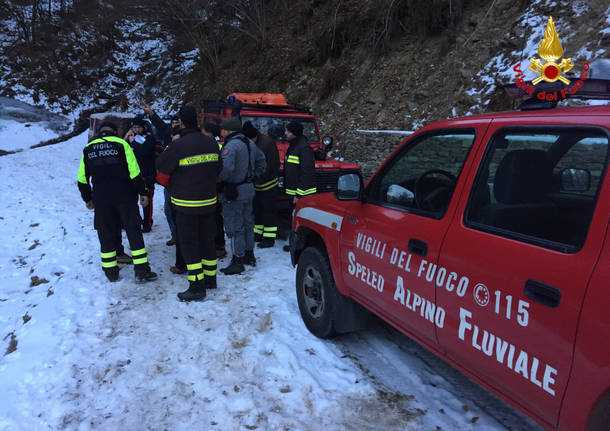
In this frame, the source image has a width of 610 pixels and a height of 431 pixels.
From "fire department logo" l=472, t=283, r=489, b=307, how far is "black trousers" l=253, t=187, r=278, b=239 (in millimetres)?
4673

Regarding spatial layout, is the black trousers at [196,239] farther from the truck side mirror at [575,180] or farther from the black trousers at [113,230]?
the truck side mirror at [575,180]

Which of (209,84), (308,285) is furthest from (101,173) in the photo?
(209,84)

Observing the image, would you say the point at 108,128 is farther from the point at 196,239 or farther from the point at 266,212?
the point at 266,212

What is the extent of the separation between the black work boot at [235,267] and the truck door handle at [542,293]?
166 inches

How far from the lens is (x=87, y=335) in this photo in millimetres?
3902

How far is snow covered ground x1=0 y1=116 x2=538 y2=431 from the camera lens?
2.86 meters

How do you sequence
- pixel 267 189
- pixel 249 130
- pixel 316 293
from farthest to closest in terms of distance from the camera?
pixel 267 189 < pixel 249 130 < pixel 316 293

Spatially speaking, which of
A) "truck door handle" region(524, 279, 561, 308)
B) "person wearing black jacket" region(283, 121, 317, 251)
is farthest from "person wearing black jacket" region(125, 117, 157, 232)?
"truck door handle" region(524, 279, 561, 308)

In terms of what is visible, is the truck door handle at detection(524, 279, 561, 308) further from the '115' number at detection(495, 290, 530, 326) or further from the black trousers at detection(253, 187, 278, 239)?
the black trousers at detection(253, 187, 278, 239)

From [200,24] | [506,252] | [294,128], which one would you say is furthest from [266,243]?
[200,24]

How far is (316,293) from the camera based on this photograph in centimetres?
389

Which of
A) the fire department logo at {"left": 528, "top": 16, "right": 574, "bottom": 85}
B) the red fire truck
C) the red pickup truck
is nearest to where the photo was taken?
the red pickup truck

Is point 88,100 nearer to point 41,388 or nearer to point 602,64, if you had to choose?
point 41,388

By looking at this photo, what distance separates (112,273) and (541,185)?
4991 mm
